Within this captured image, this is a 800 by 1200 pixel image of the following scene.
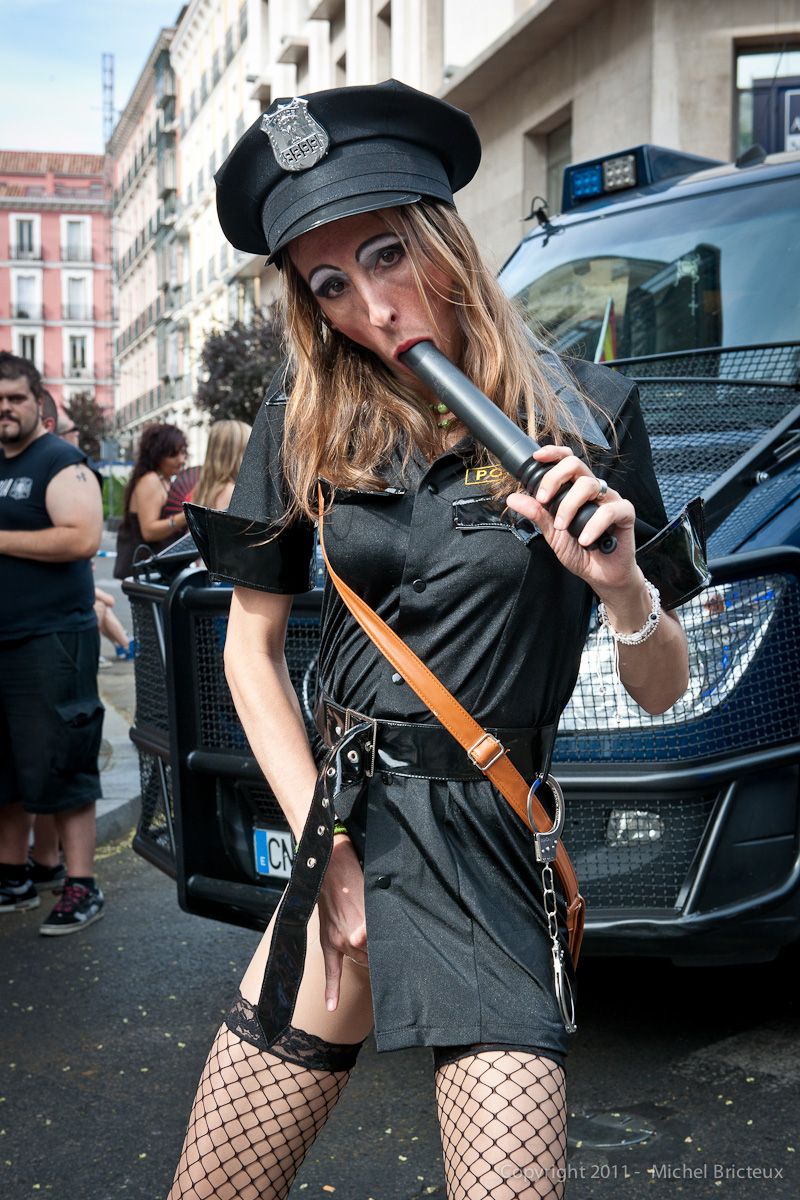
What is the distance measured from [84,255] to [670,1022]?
260 ft

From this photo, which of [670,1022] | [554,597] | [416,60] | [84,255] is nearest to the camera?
[554,597]

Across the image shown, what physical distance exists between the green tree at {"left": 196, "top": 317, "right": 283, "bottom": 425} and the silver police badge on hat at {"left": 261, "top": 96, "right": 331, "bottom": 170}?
22.9 metres

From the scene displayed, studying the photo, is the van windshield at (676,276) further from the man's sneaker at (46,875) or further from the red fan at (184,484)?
the man's sneaker at (46,875)

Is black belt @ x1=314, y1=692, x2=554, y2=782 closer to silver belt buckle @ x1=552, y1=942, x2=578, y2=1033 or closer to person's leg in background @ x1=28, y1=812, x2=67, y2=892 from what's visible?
silver belt buckle @ x1=552, y1=942, x2=578, y2=1033

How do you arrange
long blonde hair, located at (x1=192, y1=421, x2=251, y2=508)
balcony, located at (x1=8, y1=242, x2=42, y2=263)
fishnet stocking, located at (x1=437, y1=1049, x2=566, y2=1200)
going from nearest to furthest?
fishnet stocking, located at (x1=437, y1=1049, x2=566, y2=1200) < long blonde hair, located at (x1=192, y1=421, x2=251, y2=508) < balcony, located at (x1=8, y1=242, x2=42, y2=263)

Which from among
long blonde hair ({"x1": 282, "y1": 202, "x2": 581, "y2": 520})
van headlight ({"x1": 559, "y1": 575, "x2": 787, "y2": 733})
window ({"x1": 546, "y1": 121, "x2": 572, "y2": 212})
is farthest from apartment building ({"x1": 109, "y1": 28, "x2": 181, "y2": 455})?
long blonde hair ({"x1": 282, "y1": 202, "x2": 581, "y2": 520})

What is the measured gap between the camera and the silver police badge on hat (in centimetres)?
179

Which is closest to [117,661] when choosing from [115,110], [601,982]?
[601,982]

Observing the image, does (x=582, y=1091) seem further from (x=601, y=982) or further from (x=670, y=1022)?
(x=601, y=982)

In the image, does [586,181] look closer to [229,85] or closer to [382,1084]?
[382,1084]

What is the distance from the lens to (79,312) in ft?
254

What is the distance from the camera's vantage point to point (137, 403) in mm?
67062

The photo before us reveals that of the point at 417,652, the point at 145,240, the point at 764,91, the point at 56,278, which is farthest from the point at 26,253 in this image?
the point at 417,652

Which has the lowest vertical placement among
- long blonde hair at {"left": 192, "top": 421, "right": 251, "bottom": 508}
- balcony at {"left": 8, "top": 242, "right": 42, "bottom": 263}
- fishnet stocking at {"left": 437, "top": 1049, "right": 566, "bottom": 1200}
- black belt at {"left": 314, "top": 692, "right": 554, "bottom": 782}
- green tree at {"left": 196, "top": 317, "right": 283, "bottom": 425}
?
fishnet stocking at {"left": 437, "top": 1049, "right": 566, "bottom": 1200}
